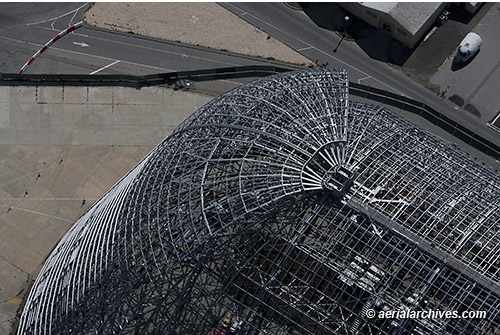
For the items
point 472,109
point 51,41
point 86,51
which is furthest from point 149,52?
point 472,109

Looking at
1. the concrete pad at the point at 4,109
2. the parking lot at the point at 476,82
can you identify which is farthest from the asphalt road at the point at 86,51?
the parking lot at the point at 476,82

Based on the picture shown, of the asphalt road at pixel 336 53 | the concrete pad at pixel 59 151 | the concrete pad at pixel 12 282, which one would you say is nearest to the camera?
the concrete pad at pixel 12 282

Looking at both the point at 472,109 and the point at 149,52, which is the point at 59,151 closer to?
the point at 149,52

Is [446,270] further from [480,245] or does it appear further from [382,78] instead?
[382,78]

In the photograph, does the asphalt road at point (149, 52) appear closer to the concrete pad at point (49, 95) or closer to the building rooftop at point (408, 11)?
the concrete pad at point (49, 95)

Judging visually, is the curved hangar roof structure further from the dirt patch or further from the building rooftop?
the building rooftop

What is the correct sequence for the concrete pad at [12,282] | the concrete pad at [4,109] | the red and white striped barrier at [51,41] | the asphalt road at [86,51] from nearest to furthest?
the concrete pad at [12,282] → the concrete pad at [4,109] → the red and white striped barrier at [51,41] → the asphalt road at [86,51]
